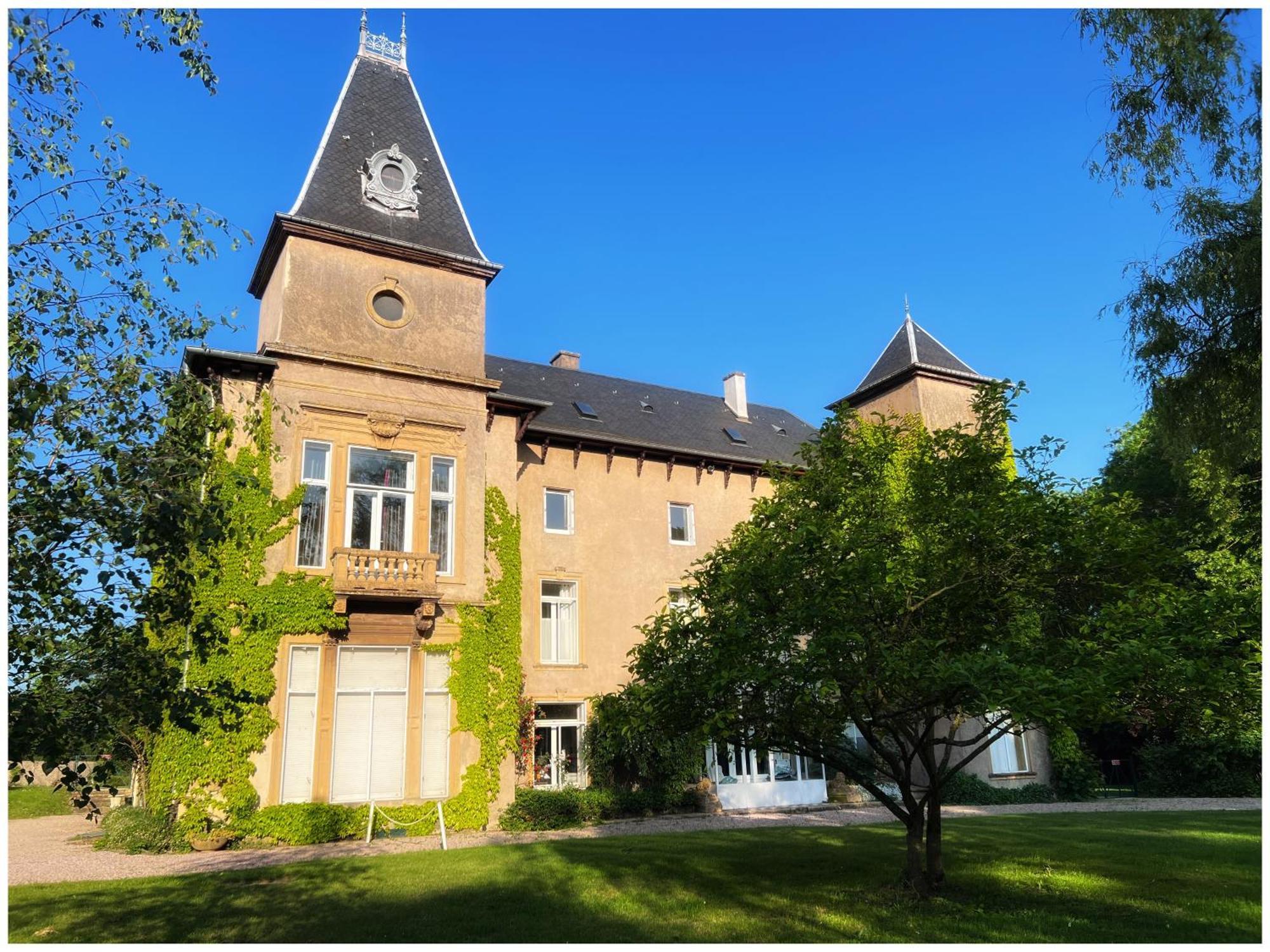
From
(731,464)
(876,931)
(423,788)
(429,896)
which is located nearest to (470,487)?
(423,788)

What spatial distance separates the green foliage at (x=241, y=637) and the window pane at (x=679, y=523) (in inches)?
410

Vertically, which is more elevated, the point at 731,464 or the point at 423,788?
the point at 731,464

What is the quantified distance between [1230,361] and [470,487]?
14576mm

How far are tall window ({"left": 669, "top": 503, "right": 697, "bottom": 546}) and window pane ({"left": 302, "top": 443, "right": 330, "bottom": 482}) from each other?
10.1 metres

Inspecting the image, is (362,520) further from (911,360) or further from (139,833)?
(911,360)

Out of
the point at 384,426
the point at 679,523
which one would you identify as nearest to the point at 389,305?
the point at 384,426

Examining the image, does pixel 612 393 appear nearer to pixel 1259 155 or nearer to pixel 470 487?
pixel 470 487

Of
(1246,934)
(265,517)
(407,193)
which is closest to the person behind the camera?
(1246,934)

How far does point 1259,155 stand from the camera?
362 inches

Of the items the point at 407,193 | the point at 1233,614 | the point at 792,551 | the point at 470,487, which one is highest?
the point at 407,193

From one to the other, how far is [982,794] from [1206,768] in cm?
719

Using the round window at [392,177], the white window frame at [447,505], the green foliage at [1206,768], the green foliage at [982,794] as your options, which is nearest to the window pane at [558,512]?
the white window frame at [447,505]

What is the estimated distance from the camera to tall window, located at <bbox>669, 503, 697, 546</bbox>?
82.4 feet

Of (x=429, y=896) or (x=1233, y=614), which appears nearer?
(x=1233, y=614)
